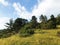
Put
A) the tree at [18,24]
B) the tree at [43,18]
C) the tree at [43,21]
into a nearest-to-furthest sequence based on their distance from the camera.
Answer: the tree at [43,21]
the tree at [18,24]
the tree at [43,18]

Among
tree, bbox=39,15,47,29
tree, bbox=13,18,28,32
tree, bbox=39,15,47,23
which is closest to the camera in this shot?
tree, bbox=39,15,47,29

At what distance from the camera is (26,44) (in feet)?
128

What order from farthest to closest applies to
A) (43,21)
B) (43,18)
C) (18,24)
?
1. (43,18)
2. (43,21)
3. (18,24)

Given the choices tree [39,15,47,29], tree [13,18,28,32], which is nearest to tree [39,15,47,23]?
tree [39,15,47,29]

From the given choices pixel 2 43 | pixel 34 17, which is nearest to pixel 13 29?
pixel 34 17

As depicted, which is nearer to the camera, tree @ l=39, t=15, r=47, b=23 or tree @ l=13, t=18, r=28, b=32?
tree @ l=13, t=18, r=28, b=32

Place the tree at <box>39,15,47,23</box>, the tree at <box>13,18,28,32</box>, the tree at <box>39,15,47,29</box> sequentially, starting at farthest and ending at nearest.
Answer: the tree at <box>39,15,47,23</box> < the tree at <box>13,18,28,32</box> < the tree at <box>39,15,47,29</box>

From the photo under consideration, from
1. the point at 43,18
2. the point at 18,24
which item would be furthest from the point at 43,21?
the point at 18,24

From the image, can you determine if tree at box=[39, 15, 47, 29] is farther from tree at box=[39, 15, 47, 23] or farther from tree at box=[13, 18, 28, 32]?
tree at box=[13, 18, 28, 32]

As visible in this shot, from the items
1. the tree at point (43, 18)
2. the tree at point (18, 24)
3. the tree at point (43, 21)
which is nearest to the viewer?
the tree at point (43, 21)

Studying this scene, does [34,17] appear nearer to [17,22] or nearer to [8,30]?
[17,22]

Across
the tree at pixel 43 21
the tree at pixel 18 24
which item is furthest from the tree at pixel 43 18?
the tree at pixel 18 24

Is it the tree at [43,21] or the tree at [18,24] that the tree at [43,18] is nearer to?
the tree at [43,21]

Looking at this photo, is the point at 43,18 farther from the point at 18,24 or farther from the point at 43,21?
the point at 18,24
